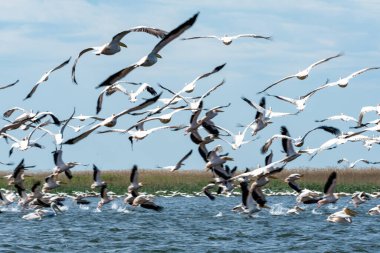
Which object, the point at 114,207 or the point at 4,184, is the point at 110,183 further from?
the point at 114,207

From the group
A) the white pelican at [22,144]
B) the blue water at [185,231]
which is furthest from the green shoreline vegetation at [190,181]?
the white pelican at [22,144]

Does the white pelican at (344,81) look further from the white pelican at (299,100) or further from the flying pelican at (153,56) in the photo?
the flying pelican at (153,56)

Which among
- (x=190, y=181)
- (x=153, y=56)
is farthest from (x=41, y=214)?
(x=190, y=181)

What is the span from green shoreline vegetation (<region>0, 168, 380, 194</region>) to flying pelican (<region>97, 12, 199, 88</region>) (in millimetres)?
30212

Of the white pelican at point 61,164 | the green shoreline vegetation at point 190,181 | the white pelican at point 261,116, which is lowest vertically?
the green shoreline vegetation at point 190,181

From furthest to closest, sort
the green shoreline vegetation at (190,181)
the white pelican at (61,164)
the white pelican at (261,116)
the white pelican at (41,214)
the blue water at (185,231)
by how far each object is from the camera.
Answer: the green shoreline vegetation at (190,181), the white pelican at (41,214), the white pelican at (61,164), the blue water at (185,231), the white pelican at (261,116)

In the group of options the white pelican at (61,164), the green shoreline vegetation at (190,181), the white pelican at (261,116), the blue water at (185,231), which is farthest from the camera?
the green shoreline vegetation at (190,181)

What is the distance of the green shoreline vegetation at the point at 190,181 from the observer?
49.8 metres

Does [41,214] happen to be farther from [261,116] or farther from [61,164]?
[261,116]

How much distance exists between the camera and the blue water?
25.4 meters

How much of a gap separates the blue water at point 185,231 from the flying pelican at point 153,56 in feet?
25.0

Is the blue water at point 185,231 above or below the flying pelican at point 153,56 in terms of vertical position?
below

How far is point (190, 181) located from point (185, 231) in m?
24.2

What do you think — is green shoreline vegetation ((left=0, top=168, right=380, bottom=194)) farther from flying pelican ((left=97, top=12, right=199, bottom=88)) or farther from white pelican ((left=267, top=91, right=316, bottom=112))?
flying pelican ((left=97, top=12, right=199, bottom=88))
